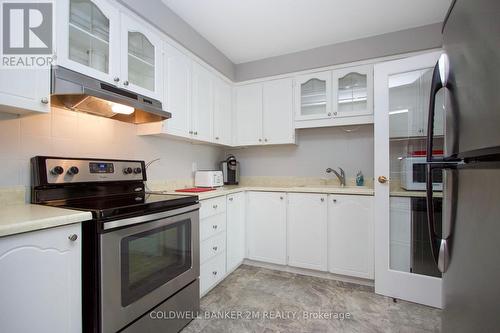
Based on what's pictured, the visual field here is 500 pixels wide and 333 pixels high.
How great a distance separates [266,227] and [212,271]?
2.53ft

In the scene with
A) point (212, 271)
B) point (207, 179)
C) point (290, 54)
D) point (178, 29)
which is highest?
point (290, 54)

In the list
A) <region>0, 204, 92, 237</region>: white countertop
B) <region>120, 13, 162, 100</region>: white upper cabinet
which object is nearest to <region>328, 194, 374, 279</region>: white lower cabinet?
<region>120, 13, 162, 100</region>: white upper cabinet

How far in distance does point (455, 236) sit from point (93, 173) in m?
1.91

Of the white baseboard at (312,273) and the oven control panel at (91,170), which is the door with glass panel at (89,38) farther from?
the white baseboard at (312,273)

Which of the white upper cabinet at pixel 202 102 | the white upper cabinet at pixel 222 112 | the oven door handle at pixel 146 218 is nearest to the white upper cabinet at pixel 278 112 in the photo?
the white upper cabinet at pixel 222 112

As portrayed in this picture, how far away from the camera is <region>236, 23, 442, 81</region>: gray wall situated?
2.32 m

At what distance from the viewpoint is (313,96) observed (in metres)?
2.73

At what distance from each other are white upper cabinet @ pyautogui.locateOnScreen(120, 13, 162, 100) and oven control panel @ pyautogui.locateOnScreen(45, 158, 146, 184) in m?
0.57

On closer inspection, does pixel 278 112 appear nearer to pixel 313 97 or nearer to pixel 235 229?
pixel 313 97

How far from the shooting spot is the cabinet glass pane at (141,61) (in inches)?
66.7

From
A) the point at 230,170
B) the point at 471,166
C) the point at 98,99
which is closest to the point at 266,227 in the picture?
the point at 230,170

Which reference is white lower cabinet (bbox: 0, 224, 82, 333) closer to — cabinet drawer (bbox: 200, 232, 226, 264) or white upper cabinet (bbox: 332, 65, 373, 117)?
cabinet drawer (bbox: 200, 232, 226, 264)

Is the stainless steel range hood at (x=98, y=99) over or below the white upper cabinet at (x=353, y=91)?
below

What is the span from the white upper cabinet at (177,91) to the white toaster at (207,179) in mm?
505
